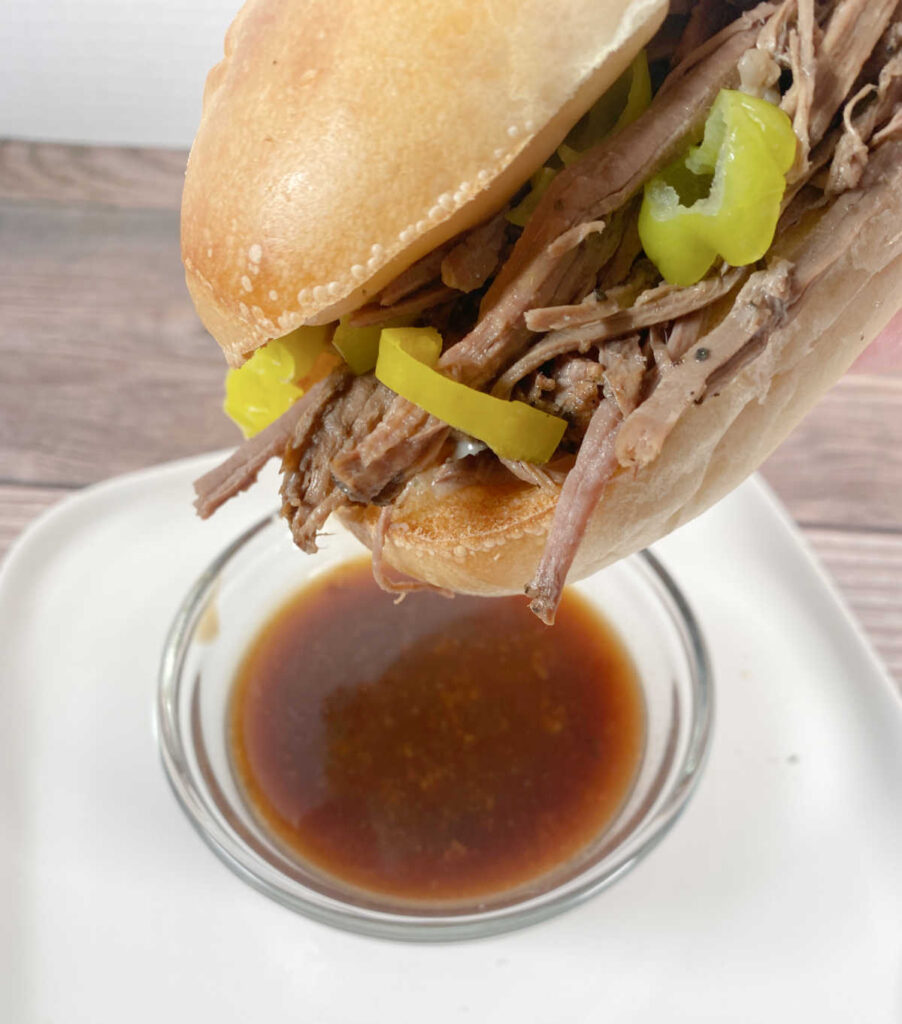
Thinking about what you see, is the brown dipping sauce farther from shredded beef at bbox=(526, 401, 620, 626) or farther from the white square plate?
shredded beef at bbox=(526, 401, 620, 626)

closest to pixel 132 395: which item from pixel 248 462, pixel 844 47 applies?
pixel 248 462

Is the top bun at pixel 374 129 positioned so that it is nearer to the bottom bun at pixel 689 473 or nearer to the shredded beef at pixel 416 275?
the shredded beef at pixel 416 275

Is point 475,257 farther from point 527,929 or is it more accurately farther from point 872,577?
point 872,577

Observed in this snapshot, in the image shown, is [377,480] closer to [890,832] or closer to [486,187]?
[486,187]

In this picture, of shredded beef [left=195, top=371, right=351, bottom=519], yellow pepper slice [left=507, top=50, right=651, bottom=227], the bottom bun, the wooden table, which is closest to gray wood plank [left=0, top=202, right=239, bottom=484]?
the wooden table

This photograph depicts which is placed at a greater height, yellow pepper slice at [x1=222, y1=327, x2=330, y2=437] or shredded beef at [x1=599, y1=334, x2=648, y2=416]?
shredded beef at [x1=599, y1=334, x2=648, y2=416]

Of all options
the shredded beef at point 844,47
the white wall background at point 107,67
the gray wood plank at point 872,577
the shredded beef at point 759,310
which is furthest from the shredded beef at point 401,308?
the white wall background at point 107,67

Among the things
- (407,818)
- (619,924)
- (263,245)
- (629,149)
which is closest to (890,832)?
(619,924)
